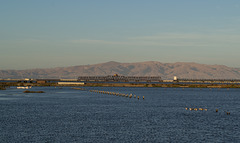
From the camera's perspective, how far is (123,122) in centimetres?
6744

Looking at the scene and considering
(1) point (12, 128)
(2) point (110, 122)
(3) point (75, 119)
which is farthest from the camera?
(3) point (75, 119)

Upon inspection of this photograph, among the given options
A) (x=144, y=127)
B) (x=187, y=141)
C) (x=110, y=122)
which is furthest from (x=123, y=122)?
(x=187, y=141)

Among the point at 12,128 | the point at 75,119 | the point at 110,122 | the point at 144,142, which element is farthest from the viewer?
the point at 75,119

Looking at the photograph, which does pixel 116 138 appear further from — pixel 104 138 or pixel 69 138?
pixel 69 138

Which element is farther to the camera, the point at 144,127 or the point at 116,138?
the point at 144,127

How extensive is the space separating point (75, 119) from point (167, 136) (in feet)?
78.7

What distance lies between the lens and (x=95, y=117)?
75.2 meters

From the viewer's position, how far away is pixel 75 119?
7156cm

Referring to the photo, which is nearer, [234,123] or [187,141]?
[187,141]

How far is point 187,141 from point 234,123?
878 inches

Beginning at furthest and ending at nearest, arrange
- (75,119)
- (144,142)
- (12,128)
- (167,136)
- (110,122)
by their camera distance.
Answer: (75,119) → (110,122) → (12,128) → (167,136) → (144,142)

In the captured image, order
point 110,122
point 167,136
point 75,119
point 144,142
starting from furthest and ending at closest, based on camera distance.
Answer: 1. point 75,119
2. point 110,122
3. point 167,136
4. point 144,142

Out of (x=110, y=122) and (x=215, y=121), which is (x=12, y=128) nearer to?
(x=110, y=122)

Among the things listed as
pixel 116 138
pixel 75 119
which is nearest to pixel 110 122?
pixel 75 119
